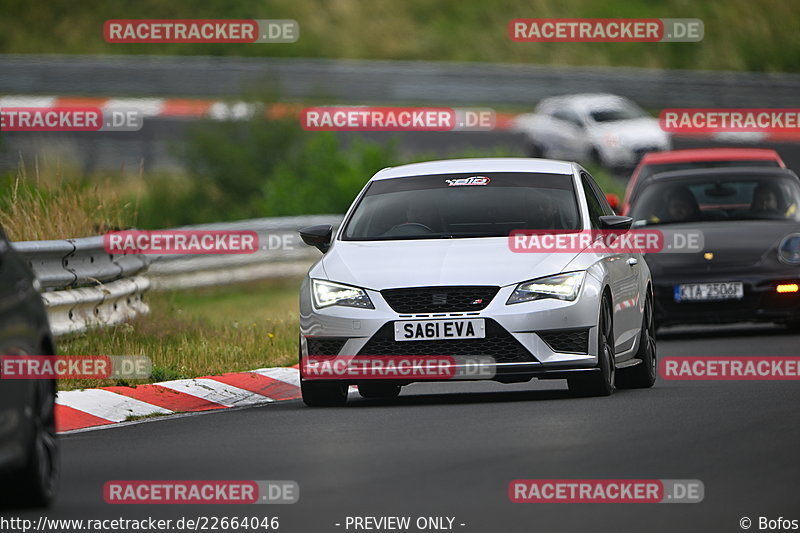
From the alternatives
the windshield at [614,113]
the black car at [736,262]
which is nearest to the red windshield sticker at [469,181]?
the black car at [736,262]

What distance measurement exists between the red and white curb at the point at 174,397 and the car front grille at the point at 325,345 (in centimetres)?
97

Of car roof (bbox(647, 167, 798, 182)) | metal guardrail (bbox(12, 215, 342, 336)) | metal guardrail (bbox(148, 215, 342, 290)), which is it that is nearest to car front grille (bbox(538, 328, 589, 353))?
metal guardrail (bbox(12, 215, 342, 336))

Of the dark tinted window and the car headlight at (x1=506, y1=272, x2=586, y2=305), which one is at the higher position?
the dark tinted window

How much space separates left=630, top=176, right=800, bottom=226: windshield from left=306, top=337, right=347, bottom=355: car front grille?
272 inches

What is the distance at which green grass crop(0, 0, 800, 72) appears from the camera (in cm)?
5112

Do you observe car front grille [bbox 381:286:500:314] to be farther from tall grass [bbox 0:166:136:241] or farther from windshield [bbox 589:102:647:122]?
windshield [bbox 589:102:647:122]

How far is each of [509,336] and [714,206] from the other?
751cm

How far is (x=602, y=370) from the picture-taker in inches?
501

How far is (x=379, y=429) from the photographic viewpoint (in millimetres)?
11344

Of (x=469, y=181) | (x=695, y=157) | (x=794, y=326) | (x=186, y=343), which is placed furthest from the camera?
(x=695, y=157)

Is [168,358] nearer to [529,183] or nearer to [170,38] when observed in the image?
[529,183]

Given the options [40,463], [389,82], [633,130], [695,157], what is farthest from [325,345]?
[389,82]

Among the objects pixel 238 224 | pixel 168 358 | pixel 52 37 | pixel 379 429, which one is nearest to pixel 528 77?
pixel 52 37

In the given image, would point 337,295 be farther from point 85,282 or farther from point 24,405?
point 24,405
